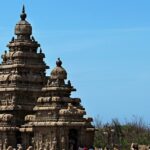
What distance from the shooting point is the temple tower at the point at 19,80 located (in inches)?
3039

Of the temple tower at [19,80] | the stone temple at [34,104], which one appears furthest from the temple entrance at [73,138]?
the temple tower at [19,80]

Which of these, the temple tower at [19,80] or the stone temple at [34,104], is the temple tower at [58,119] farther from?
the temple tower at [19,80]

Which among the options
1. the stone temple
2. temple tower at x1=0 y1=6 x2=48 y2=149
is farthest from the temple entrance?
temple tower at x1=0 y1=6 x2=48 y2=149

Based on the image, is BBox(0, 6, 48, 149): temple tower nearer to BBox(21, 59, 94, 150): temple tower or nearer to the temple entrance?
BBox(21, 59, 94, 150): temple tower

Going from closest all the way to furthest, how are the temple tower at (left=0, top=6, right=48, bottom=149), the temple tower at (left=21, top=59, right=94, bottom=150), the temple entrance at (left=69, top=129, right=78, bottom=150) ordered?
the temple tower at (left=21, top=59, right=94, bottom=150)
the temple entrance at (left=69, top=129, right=78, bottom=150)
the temple tower at (left=0, top=6, right=48, bottom=149)

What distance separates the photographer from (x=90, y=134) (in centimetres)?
7644

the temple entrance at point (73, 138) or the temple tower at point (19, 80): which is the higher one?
the temple tower at point (19, 80)

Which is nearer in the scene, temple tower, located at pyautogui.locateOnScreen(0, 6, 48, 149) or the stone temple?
the stone temple

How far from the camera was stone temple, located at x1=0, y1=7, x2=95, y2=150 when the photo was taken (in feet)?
235

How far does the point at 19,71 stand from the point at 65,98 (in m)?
9.20

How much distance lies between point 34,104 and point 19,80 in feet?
10.4

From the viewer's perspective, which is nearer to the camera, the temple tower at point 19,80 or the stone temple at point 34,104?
the stone temple at point 34,104

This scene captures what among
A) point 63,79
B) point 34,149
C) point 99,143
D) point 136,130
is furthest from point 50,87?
point 136,130

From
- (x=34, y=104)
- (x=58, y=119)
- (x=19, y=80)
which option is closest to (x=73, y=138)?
(x=58, y=119)
